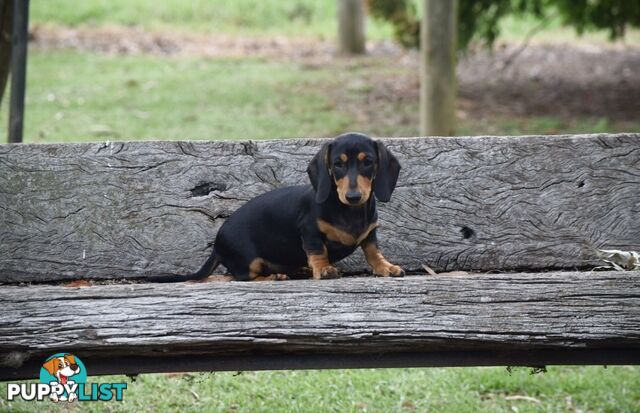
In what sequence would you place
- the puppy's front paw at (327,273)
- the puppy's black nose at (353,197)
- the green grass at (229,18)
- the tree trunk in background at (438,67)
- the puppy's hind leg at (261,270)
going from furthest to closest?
the green grass at (229,18), the tree trunk in background at (438,67), the puppy's hind leg at (261,270), the puppy's front paw at (327,273), the puppy's black nose at (353,197)

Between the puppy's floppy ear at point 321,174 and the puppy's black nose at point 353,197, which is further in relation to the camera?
the puppy's floppy ear at point 321,174

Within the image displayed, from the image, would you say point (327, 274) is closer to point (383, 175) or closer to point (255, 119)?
point (383, 175)

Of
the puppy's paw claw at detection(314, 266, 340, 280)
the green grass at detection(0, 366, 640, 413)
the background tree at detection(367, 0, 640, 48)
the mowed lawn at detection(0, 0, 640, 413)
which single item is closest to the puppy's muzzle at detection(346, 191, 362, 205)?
the puppy's paw claw at detection(314, 266, 340, 280)

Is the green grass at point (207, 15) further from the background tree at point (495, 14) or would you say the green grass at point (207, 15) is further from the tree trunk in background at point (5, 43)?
the tree trunk in background at point (5, 43)

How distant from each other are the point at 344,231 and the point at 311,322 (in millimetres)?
724

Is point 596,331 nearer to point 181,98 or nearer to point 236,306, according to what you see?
point 236,306

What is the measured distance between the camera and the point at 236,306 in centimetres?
324

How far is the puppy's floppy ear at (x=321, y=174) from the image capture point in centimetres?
379

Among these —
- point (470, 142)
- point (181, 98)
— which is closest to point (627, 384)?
point (470, 142)

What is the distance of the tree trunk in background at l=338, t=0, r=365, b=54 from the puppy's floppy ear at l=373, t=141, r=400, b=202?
10.8 metres

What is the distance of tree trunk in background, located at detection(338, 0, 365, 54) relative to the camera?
47.0 ft

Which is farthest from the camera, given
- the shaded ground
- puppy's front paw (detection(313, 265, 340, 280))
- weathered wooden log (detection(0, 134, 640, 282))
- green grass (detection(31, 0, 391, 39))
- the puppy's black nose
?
green grass (detection(31, 0, 391, 39))

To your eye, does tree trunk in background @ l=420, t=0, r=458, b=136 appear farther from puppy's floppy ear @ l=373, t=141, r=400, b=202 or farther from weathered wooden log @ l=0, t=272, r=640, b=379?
weathered wooden log @ l=0, t=272, r=640, b=379

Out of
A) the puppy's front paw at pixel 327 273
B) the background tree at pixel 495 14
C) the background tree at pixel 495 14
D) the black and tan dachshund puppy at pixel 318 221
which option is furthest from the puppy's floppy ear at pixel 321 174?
the background tree at pixel 495 14
